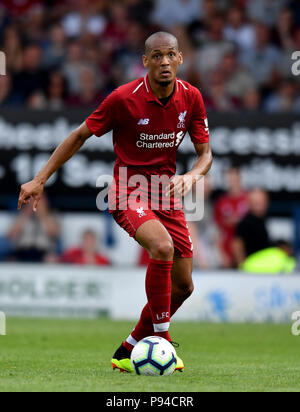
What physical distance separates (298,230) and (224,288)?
2.80 m

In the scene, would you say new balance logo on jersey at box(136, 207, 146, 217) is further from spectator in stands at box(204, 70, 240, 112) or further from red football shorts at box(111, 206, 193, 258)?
spectator in stands at box(204, 70, 240, 112)

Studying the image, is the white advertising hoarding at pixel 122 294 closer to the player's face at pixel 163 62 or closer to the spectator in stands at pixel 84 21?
the spectator in stands at pixel 84 21

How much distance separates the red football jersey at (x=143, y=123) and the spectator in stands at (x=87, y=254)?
7384mm

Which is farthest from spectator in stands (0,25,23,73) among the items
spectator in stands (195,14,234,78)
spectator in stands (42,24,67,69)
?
spectator in stands (195,14,234,78)

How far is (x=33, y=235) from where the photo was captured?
14.9 metres

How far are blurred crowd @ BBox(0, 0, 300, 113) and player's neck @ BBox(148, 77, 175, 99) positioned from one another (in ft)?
26.9

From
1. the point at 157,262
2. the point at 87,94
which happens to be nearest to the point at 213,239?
the point at 87,94

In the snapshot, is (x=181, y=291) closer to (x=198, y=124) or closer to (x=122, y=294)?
(x=198, y=124)

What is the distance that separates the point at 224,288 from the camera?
13664mm

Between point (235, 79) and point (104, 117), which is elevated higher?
point (235, 79)

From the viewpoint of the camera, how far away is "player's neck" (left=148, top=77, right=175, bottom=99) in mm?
6994

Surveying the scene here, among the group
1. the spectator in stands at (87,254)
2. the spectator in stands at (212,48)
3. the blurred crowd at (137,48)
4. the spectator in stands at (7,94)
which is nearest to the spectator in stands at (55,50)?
the blurred crowd at (137,48)

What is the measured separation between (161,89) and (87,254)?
7.83 metres
